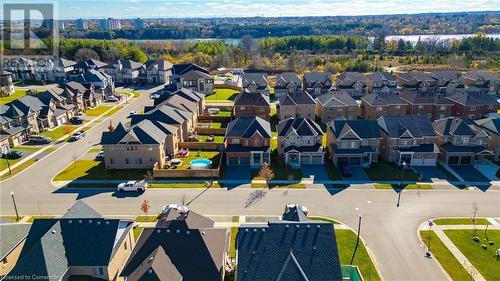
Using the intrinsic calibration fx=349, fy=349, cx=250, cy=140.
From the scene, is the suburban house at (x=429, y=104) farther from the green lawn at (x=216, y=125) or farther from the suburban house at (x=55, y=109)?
the suburban house at (x=55, y=109)

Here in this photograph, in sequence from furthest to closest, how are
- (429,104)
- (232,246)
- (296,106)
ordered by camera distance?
(429,104)
(296,106)
(232,246)

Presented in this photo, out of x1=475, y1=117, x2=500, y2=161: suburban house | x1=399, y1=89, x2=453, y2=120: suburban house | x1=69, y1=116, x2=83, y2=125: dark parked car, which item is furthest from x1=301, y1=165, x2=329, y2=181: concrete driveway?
x1=69, y1=116, x2=83, y2=125: dark parked car

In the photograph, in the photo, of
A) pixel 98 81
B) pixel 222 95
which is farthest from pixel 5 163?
pixel 222 95

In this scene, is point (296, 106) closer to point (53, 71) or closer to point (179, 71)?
point (179, 71)

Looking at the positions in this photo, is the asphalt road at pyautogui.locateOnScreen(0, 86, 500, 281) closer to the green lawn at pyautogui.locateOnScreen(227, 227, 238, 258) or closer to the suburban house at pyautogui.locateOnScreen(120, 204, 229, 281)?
the green lawn at pyautogui.locateOnScreen(227, 227, 238, 258)

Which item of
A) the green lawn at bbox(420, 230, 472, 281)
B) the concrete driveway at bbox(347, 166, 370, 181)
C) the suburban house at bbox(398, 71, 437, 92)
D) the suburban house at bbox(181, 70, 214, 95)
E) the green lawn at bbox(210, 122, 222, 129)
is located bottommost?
the green lawn at bbox(420, 230, 472, 281)

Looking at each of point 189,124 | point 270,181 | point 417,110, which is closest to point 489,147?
point 417,110
